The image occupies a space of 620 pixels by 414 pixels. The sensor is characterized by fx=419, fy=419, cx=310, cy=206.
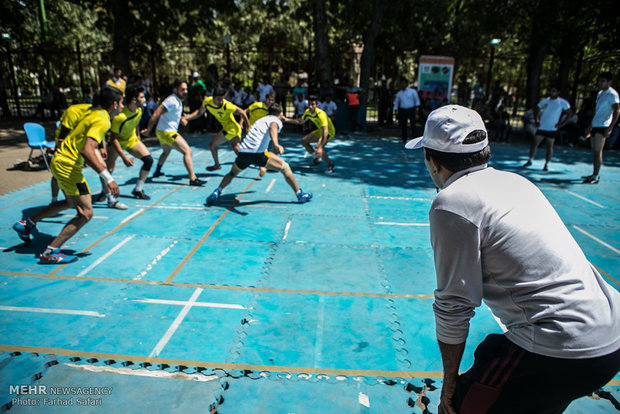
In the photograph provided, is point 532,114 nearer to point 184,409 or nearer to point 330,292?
point 330,292

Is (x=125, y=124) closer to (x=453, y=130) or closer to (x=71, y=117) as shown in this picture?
(x=71, y=117)

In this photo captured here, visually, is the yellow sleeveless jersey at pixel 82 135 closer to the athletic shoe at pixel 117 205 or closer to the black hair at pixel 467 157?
the athletic shoe at pixel 117 205

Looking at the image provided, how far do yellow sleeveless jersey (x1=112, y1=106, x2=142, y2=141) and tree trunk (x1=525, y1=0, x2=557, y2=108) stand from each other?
50.2ft

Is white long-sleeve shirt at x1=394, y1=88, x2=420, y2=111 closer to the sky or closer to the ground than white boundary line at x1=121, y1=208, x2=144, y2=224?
closer to the sky

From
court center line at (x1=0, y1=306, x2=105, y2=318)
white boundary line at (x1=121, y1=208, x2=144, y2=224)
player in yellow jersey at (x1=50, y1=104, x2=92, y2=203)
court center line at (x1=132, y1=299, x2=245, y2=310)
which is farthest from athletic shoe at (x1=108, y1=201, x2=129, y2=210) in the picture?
court center line at (x1=132, y1=299, x2=245, y2=310)

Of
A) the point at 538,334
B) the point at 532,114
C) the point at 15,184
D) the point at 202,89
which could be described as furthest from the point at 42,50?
the point at 538,334

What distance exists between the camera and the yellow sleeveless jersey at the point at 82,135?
486 cm

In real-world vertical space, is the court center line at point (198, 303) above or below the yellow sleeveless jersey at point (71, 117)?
below

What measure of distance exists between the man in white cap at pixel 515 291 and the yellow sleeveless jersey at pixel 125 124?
700 centimetres

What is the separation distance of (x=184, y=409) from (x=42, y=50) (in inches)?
777

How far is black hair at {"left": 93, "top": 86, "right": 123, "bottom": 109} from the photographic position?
16.4 feet

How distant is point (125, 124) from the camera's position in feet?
24.6

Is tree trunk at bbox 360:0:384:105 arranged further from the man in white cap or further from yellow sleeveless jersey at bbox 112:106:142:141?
the man in white cap

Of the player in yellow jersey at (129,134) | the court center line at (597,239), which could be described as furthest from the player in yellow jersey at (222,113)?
the court center line at (597,239)
